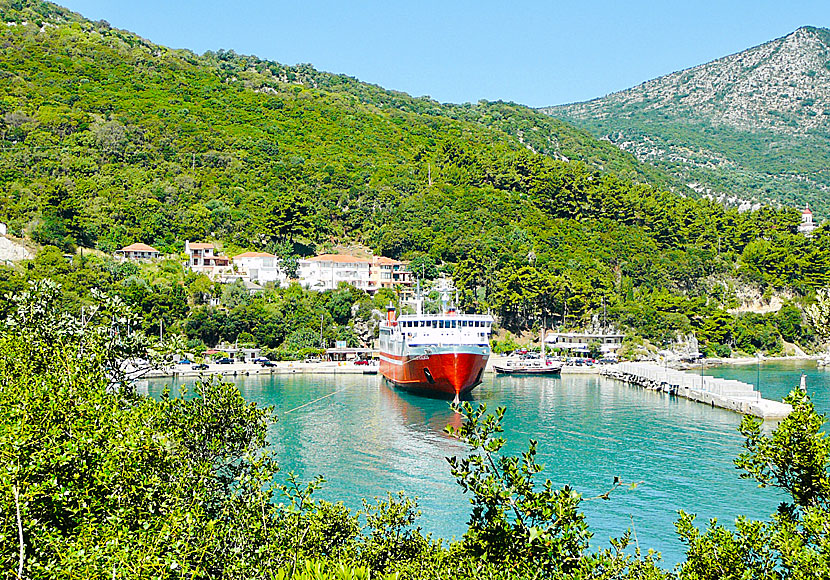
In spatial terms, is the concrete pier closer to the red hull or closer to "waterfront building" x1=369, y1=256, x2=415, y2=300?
the red hull

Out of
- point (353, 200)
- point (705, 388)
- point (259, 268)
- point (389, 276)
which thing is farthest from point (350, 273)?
point (705, 388)

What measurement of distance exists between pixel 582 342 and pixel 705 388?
24703 millimetres

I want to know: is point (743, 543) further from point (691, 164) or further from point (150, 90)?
point (691, 164)

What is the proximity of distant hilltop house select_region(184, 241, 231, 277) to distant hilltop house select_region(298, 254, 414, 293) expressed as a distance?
8597 millimetres

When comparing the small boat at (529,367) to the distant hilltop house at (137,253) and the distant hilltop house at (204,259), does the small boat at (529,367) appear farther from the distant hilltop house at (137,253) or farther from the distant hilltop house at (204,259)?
the distant hilltop house at (137,253)

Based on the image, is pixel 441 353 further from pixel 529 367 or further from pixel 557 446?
pixel 529 367

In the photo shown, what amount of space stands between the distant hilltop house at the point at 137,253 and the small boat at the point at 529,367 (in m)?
36.7

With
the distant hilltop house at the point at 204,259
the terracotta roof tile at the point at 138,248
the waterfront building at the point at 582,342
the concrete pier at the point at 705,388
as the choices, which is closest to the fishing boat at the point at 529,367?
the concrete pier at the point at 705,388

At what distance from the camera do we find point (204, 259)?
7919 cm

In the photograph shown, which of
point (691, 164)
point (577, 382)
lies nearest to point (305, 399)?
point (577, 382)

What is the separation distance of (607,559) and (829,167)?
210087mm

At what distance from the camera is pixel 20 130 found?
96562 millimetres

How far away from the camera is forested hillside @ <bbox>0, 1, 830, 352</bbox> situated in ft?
252

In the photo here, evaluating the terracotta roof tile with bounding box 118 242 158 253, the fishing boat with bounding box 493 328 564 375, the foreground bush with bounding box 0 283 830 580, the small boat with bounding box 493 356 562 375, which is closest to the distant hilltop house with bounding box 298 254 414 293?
the terracotta roof tile with bounding box 118 242 158 253
